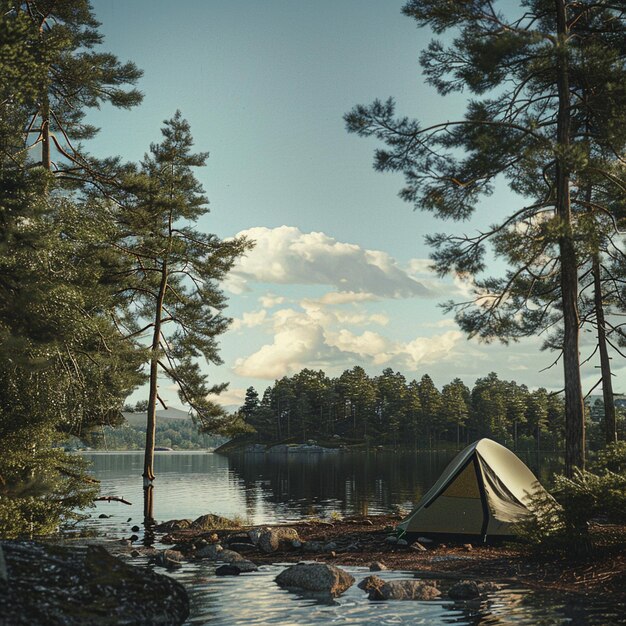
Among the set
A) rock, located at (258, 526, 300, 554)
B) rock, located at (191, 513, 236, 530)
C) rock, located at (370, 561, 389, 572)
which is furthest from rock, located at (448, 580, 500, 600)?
rock, located at (191, 513, 236, 530)

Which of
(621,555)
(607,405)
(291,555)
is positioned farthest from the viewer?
(607,405)

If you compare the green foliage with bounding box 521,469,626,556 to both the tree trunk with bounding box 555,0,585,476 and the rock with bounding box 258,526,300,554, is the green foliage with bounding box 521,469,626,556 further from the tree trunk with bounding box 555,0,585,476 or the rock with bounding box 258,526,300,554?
the rock with bounding box 258,526,300,554

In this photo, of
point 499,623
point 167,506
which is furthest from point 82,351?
point 167,506

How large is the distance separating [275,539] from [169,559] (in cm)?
282

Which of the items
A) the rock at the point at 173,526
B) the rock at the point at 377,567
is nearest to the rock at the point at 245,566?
the rock at the point at 377,567

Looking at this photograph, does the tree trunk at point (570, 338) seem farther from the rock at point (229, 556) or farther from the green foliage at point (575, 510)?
the rock at point (229, 556)

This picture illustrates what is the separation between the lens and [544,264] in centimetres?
1953

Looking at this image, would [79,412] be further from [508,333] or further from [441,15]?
[441,15]

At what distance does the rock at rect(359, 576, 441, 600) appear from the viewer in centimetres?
1111

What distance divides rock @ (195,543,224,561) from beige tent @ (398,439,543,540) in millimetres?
4710

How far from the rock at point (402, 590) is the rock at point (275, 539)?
17.4 feet

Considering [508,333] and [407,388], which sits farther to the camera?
[407,388]

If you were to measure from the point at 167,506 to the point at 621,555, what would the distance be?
2345 cm

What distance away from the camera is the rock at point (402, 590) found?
36.4 ft
